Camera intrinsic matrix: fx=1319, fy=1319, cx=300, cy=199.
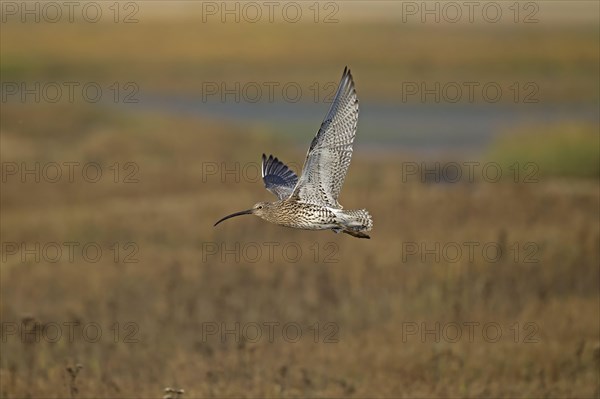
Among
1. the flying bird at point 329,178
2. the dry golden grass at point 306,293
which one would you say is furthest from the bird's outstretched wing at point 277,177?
the dry golden grass at point 306,293

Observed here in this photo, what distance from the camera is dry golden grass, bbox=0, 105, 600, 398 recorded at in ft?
37.7

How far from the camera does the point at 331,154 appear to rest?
10219 mm

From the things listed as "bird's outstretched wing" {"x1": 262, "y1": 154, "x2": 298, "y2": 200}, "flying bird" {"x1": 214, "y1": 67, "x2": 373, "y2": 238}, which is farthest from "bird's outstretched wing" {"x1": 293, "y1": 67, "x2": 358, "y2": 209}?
"bird's outstretched wing" {"x1": 262, "y1": 154, "x2": 298, "y2": 200}

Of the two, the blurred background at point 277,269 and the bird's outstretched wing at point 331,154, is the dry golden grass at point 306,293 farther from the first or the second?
the bird's outstretched wing at point 331,154

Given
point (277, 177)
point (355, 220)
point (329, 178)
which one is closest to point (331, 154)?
point (329, 178)

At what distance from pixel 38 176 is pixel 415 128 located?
1950 centimetres

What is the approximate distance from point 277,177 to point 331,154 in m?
1.53

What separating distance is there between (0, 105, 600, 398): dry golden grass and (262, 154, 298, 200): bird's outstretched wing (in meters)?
1.37

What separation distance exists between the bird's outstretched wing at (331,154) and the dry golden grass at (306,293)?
1688 mm

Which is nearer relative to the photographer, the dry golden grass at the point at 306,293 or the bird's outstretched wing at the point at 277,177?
the bird's outstretched wing at the point at 277,177

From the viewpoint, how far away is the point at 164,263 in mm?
15281

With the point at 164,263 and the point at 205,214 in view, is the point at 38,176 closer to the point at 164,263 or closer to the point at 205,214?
the point at 205,214

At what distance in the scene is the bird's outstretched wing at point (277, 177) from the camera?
37.3 ft

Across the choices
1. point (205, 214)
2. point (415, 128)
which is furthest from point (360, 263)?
point (415, 128)
